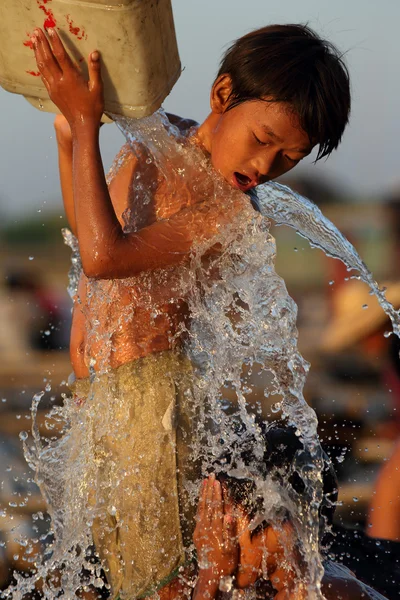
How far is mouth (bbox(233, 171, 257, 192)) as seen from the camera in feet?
8.14

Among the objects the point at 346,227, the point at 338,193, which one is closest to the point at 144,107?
the point at 346,227

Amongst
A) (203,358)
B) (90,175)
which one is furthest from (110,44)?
(203,358)

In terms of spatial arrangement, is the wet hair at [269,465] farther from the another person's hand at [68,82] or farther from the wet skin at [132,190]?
the another person's hand at [68,82]

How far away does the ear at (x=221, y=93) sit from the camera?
2.48m

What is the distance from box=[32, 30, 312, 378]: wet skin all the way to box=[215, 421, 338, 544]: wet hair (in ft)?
1.56

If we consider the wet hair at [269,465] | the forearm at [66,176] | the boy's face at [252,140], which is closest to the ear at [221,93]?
the boy's face at [252,140]

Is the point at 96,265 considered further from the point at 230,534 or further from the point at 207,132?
the point at 230,534

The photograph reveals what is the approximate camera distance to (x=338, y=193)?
8.92 metres

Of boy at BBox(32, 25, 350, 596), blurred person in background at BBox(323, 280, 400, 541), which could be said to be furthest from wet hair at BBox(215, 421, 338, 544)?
blurred person in background at BBox(323, 280, 400, 541)

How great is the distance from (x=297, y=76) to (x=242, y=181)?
0.33m

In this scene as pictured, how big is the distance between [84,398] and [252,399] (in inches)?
120

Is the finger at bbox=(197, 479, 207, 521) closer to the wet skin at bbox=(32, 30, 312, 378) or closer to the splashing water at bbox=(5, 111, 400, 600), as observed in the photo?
the splashing water at bbox=(5, 111, 400, 600)

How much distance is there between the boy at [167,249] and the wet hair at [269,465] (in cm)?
22

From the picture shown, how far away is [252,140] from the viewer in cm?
240
